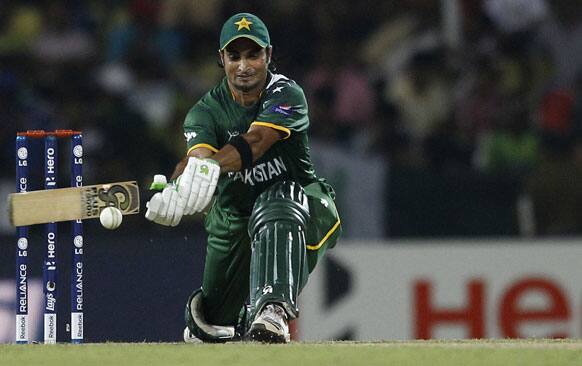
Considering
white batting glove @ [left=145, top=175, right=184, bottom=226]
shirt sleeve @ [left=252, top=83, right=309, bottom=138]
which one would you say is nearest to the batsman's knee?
shirt sleeve @ [left=252, top=83, right=309, bottom=138]

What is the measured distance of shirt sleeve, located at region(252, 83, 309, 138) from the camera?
6.52 meters

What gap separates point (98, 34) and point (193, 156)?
6.39 meters

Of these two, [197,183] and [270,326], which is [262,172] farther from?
[270,326]

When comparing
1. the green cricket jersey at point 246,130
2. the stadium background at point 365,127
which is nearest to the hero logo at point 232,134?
the green cricket jersey at point 246,130

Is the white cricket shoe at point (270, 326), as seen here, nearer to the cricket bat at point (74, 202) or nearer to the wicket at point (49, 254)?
the cricket bat at point (74, 202)

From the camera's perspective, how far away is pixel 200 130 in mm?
6672

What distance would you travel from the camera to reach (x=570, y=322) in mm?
9984

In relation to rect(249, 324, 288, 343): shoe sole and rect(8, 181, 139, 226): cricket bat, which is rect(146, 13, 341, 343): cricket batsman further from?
rect(8, 181, 139, 226): cricket bat

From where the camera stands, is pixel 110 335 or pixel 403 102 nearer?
pixel 110 335

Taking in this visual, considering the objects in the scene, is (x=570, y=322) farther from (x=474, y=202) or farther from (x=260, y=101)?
(x=260, y=101)

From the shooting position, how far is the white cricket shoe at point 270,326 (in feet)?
19.6

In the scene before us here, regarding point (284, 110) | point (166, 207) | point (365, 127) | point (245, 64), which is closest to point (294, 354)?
point (166, 207)

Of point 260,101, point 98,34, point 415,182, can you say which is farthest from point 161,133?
point 260,101

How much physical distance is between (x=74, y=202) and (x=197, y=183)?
0.58 metres
